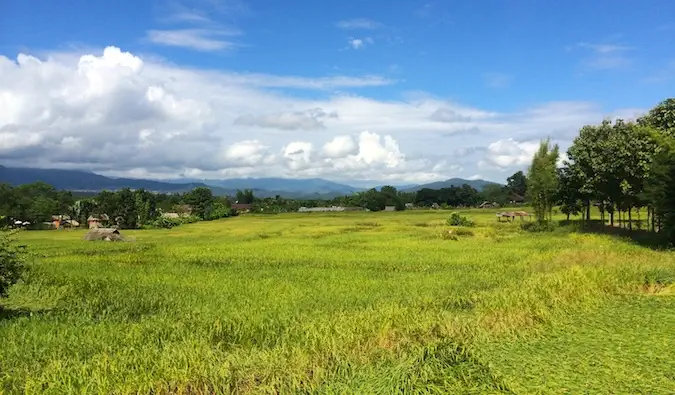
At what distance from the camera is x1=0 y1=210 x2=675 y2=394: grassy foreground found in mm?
6293

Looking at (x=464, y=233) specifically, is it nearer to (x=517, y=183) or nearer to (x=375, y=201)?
(x=375, y=201)

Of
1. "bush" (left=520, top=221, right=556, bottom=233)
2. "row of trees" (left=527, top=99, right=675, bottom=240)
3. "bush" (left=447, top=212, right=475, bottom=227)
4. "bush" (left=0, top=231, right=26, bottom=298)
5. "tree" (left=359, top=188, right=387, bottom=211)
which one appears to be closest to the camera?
"bush" (left=0, top=231, right=26, bottom=298)

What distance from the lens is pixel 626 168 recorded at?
25391 millimetres

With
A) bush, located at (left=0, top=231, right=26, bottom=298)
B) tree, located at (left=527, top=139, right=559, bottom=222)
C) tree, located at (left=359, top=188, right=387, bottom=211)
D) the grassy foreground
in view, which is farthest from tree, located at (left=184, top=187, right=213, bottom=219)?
bush, located at (left=0, top=231, right=26, bottom=298)

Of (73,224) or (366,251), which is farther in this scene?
(73,224)

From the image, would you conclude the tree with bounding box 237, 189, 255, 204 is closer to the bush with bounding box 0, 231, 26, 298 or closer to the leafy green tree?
the leafy green tree

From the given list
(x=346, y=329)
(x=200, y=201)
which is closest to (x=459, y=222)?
(x=346, y=329)

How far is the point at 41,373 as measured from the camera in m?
6.76

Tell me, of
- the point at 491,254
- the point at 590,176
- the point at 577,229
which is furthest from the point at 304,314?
the point at 577,229

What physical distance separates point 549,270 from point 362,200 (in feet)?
326

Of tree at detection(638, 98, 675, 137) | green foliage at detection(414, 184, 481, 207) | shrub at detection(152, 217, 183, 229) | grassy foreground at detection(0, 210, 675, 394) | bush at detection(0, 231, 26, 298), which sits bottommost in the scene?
shrub at detection(152, 217, 183, 229)

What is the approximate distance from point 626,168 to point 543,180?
11.8m

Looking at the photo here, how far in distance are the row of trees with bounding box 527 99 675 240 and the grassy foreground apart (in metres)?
5.53

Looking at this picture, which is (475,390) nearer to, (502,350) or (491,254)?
(502,350)
